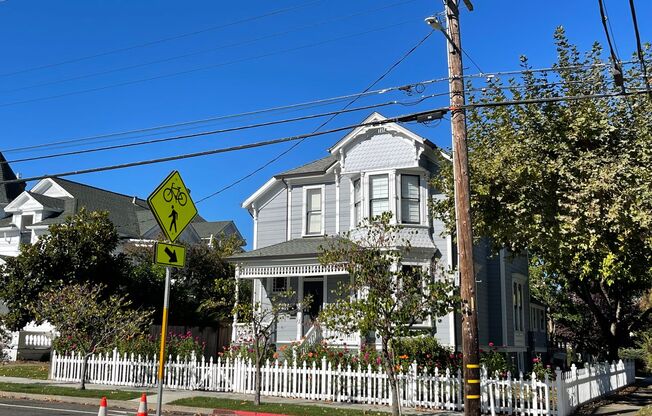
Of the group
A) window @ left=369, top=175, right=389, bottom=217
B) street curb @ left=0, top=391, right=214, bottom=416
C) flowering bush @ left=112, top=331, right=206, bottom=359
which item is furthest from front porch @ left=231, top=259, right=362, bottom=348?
street curb @ left=0, top=391, right=214, bottom=416

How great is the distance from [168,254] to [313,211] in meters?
16.3

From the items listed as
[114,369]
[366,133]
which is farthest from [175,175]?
[366,133]

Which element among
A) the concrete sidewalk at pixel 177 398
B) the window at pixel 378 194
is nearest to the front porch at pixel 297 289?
the window at pixel 378 194

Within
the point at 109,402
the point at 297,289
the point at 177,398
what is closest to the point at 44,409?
the point at 109,402

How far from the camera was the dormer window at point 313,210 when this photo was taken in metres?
24.7

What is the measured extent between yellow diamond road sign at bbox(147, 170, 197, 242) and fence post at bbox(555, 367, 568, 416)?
9.37m

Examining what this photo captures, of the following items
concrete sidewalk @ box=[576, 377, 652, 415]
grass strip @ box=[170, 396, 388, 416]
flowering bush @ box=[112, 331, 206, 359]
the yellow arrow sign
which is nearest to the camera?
the yellow arrow sign

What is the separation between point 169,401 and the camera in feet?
52.4

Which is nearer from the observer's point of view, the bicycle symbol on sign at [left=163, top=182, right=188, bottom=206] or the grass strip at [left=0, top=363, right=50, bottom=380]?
the bicycle symbol on sign at [left=163, top=182, right=188, bottom=206]

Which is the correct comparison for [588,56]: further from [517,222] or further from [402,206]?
[402,206]

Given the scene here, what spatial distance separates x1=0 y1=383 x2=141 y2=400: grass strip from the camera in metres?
16.5

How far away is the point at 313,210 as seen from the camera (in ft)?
81.8

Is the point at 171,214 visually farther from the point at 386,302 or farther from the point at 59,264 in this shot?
the point at 59,264

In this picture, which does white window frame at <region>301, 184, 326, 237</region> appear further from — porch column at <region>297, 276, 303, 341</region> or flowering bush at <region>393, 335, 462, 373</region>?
flowering bush at <region>393, 335, 462, 373</region>
